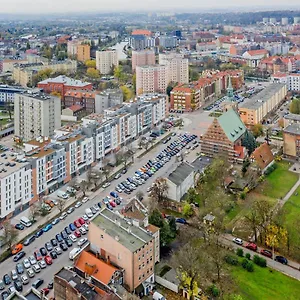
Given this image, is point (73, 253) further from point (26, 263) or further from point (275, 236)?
point (275, 236)

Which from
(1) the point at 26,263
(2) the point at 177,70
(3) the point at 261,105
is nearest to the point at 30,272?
(1) the point at 26,263

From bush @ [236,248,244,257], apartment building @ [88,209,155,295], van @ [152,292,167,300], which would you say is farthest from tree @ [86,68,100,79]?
van @ [152,292,167,300]

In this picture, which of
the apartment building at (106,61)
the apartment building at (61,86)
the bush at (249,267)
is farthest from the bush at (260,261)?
the apartment building at (106,61)

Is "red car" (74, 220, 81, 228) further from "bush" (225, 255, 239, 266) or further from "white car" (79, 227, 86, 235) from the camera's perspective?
"bush" (225, 255, 239, 266)

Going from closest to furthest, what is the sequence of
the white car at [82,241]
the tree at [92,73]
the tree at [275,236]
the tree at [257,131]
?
1. the tree at [275,236]
2. the white car at [82,241]
3. the tree at [257,131]
4. the tree at [92,73]

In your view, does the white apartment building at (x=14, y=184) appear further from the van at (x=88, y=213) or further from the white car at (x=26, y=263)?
the white car at (x=26, y=263)
